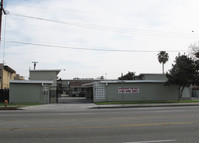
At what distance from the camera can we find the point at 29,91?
26.1 metres

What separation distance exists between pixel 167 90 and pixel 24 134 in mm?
25989

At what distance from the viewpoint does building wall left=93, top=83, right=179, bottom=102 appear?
91.6ft

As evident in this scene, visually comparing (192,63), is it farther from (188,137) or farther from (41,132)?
(41,132)

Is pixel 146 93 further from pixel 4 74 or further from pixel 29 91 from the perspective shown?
pixel 4 74

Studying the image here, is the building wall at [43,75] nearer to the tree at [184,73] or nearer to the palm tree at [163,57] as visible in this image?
the tree at [184,73]

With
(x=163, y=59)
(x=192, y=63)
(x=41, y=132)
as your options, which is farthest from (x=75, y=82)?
(x=41, y=132)

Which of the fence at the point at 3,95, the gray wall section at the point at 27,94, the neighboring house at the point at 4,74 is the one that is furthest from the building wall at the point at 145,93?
the neighboring house at the point at 4,74

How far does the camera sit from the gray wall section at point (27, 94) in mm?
25812

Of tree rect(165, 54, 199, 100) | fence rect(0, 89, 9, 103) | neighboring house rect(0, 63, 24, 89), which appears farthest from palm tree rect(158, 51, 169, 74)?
fence rect(0, 89, 9, 103)

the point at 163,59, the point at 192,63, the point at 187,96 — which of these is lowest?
the point at 187,96

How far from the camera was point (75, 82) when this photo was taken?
65.6 m

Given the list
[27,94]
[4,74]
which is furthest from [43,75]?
[27,94]

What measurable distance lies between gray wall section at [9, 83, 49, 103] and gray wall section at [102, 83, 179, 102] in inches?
342

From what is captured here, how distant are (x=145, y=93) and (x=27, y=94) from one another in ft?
52.5
